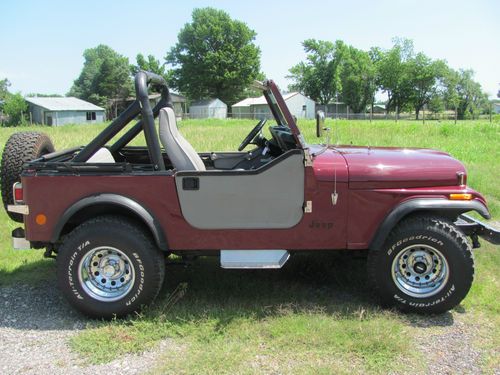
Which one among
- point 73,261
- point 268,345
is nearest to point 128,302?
point 73,261

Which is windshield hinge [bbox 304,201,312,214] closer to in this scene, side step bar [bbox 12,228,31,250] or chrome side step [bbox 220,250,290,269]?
chrome side step [bbox 220,250,290,269]

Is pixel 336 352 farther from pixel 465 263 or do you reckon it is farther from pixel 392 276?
pixel 465 263

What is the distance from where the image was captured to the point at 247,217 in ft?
12.8

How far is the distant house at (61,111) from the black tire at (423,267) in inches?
2380

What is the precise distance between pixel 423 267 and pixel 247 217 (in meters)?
1.56

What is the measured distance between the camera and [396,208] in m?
A: 3.85

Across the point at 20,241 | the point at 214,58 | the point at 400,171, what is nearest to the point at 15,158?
the point at 20,241

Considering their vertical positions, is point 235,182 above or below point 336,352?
above

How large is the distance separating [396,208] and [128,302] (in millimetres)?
2338

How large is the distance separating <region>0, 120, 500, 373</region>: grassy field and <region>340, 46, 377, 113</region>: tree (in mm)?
79759

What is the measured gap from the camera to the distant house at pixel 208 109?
63.3 meters

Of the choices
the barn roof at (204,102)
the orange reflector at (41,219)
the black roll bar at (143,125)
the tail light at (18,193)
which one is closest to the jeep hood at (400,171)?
the black roll bar at (143,125)

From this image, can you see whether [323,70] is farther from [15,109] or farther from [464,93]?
[15,109]

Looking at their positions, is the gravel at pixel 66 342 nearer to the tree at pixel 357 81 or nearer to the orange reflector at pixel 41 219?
the orange reflector at pixel 41 219
